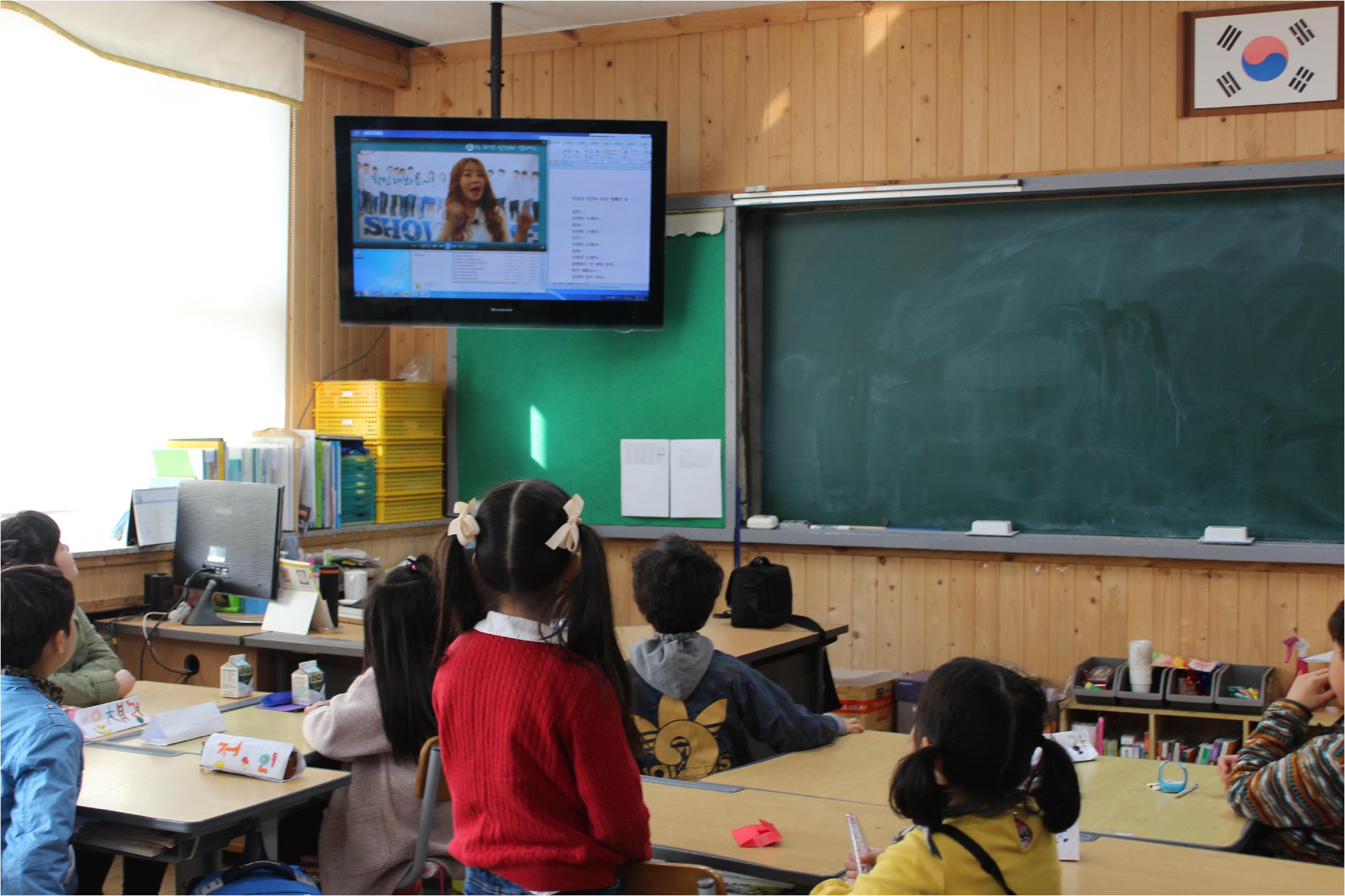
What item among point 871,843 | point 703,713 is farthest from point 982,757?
point 703,713

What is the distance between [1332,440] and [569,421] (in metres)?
2.87

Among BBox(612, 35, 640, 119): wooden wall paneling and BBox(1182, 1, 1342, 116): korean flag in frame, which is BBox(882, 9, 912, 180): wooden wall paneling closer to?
BBox(1182, 1, 1342, 116): korean flag in frame

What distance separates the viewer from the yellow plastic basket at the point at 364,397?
5.06 meters

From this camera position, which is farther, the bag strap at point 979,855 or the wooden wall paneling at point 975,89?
the wooden wall paneling at point 975,89

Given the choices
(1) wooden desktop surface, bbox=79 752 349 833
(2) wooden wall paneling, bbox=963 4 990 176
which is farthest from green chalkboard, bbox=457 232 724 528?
(1) wooden desktop surface, bbox=79 752 349 833

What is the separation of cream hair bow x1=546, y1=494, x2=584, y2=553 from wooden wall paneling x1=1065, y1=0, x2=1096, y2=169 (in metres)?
3.19

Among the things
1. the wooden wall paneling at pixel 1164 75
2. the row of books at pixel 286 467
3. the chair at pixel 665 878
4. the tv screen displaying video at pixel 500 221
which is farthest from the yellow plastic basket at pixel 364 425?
the chair at pixel 665 878

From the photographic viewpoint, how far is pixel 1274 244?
4.20 metres

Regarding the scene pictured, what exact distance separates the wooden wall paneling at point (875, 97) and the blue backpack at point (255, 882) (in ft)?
11.2

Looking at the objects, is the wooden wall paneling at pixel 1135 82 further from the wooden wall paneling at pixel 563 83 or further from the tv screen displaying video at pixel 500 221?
the wooden wall paneling at pixel 563 83

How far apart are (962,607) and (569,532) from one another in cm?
303

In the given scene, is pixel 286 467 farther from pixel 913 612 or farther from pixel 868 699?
pixel 913 612

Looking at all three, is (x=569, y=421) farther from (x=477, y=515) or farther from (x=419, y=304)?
(x=477, y=515)

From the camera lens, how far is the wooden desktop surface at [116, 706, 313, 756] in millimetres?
2654
